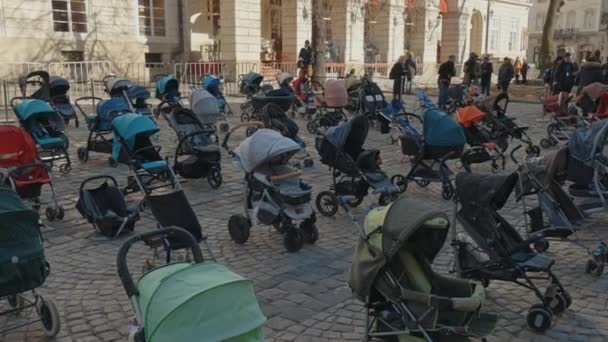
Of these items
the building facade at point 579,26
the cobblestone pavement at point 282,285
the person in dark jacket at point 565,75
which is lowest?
the cobblestone pavement at point 282,285

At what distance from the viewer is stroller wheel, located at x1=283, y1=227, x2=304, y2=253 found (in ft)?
20.5

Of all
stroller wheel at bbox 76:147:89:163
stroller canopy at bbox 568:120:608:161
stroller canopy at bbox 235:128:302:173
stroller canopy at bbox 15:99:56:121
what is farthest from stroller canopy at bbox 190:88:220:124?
stroller canopy at bbox 568:120:608:161

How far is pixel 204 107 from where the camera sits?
11.1 metres

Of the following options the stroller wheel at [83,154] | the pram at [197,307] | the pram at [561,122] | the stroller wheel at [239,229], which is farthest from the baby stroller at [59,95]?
the pram at [197,307]

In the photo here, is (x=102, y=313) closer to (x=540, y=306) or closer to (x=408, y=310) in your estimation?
(x=408, y=310)

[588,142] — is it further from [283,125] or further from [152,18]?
[152,18]

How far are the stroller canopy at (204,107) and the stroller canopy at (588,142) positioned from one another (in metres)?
6.48

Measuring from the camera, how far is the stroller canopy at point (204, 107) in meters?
11.1

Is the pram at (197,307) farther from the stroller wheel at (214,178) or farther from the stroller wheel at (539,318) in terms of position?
the stroller wheel at (214,178)

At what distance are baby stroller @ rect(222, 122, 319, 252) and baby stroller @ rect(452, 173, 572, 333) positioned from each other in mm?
1784

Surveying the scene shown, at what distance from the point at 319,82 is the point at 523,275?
1781 centimetres

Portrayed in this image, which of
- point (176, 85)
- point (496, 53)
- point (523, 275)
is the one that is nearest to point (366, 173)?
point (523, 275)

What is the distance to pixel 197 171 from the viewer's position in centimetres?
862

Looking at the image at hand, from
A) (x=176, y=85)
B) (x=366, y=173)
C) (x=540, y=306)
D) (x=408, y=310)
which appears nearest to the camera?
(x=408, y=310)
